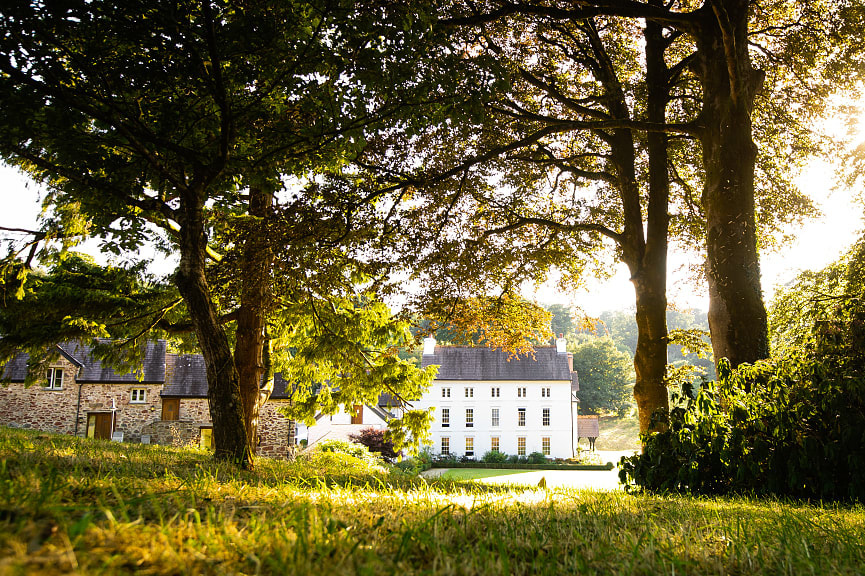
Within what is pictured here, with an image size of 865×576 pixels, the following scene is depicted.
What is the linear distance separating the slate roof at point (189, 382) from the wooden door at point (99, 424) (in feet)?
11.0

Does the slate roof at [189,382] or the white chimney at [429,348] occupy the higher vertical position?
the white chimney at [429,348]

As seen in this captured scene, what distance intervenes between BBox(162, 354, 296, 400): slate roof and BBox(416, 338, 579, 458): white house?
2042 cm

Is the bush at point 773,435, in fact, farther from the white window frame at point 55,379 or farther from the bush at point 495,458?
the bush at point 495,458

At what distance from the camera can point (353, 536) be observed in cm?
228

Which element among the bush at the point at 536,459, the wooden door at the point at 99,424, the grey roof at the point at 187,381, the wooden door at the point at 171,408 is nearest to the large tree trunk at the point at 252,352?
the grey roof at the point at 187,381

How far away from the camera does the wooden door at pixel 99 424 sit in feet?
101

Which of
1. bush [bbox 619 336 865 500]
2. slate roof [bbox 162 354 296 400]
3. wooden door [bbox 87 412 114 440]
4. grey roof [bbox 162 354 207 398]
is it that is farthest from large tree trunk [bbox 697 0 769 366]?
wooden door [bbox 87 412 114 440]

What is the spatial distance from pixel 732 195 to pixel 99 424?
33.8 meters

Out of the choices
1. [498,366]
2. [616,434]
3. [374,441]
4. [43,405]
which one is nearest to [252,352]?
[374,441]

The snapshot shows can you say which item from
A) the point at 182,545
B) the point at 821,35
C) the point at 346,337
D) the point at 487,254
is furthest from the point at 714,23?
the point at 182,545

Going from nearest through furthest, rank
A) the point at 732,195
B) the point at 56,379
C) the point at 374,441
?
1. the point at 732,195
2. the point at 56,379
3. the point at 374,441

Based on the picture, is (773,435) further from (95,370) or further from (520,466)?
(520,466)

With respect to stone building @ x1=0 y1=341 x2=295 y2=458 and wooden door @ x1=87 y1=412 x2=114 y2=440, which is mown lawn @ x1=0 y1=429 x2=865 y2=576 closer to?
stone building @ x1=0 y1=341 x2=295 y2=458

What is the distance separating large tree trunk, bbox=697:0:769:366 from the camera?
845 cm
